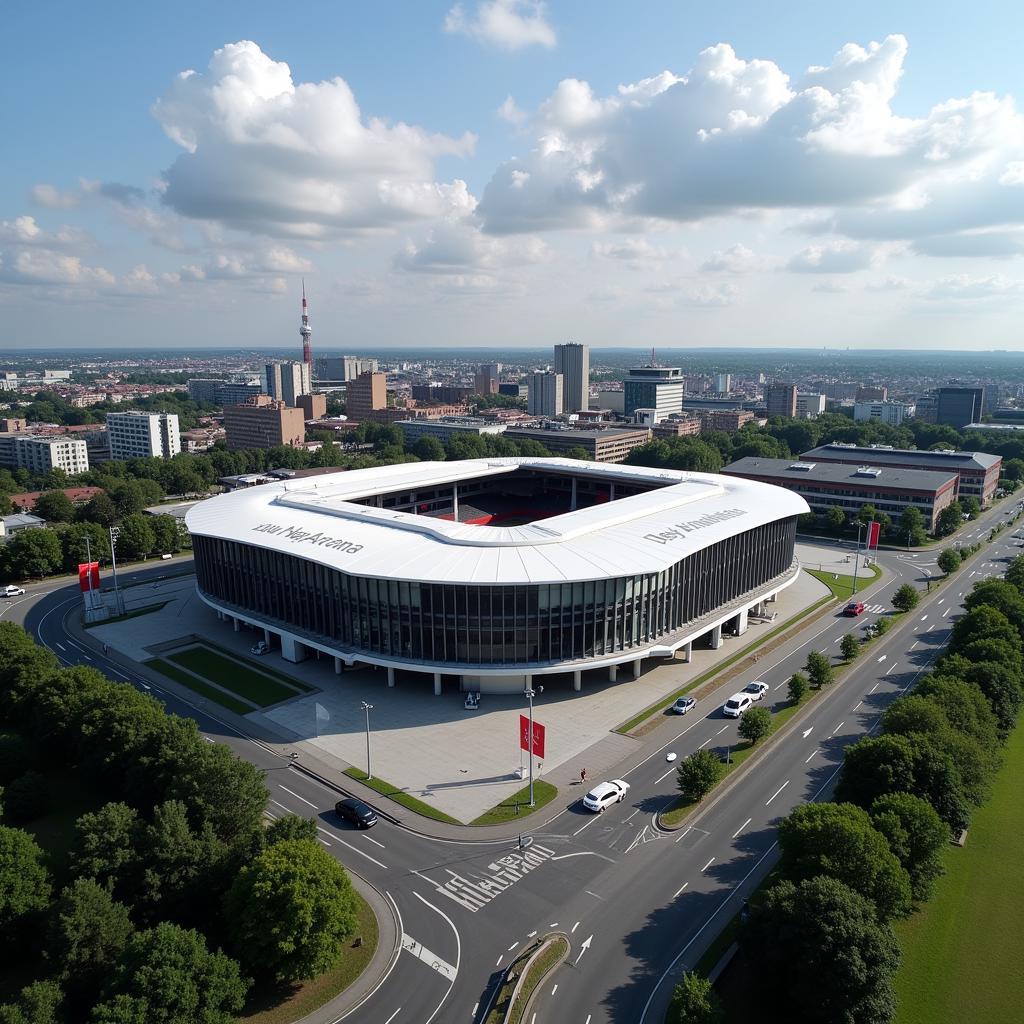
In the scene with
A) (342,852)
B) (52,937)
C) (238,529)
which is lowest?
(342,852)

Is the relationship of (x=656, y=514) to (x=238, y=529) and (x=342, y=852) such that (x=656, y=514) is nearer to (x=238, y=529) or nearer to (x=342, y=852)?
(x=238, y=529)

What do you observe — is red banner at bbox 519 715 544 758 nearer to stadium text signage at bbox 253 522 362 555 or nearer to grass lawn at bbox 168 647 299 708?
grass lawn at bbox 168 647 299 708

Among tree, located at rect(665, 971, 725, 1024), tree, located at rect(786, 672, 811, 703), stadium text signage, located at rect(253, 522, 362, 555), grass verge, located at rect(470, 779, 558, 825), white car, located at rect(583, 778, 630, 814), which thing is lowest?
grass verge, located at rect(470, 779, 558, 825)

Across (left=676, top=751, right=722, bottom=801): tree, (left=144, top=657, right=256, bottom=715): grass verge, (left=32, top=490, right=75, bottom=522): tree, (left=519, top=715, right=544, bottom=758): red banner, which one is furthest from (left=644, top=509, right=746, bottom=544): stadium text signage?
(left=32, top=490, right=75, bottom=522): tree

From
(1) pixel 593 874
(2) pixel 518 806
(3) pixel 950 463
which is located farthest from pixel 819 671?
(3) pixel 950 463

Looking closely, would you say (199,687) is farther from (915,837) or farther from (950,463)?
(950,463)

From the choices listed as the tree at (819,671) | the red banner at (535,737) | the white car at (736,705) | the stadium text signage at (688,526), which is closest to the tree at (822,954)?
the red banner at (535,737)

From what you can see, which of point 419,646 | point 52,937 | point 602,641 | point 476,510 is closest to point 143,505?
point 476,510
